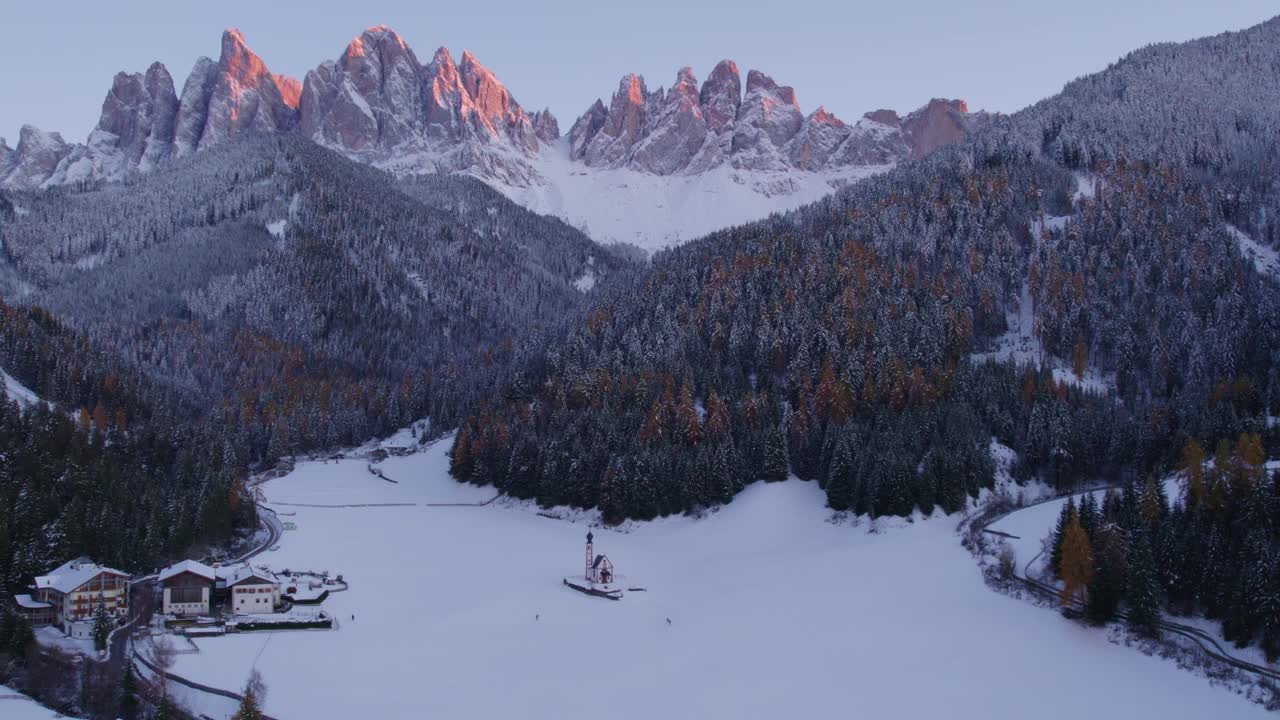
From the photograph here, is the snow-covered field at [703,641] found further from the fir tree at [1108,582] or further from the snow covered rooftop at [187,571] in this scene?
the snow covered rooftop at [187,571]

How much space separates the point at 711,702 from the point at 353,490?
6220 centimetres

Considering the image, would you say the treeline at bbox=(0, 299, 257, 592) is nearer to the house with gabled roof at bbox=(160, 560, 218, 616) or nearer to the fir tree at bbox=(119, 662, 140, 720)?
the house with gabled roof at bbox=(160, 560, 218, 616)

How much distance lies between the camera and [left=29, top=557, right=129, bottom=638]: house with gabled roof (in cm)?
4656

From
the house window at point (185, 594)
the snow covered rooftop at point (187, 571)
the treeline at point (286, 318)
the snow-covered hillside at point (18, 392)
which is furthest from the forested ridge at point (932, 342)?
the snow-covered hillside at point (18, 392)

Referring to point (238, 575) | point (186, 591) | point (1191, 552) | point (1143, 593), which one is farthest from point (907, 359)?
point (186, 591)

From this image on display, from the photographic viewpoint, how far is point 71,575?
48.3 meters

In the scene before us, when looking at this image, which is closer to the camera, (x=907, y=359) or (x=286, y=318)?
(x=907, y=359)

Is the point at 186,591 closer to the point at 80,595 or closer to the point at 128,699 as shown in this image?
the point at 80,595

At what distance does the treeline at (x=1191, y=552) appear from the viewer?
4247 cm

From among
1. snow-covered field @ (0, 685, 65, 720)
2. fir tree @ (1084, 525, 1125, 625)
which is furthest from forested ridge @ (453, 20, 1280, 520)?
snow-covered field @ (0, 685, 65, 720)

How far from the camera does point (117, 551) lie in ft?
180

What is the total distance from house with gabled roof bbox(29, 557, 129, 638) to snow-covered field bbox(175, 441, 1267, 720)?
6.65 m

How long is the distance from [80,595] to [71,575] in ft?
6.44

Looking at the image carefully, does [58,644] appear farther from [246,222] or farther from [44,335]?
[246,222]
